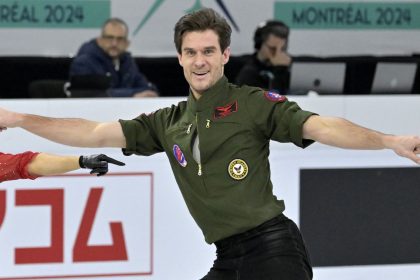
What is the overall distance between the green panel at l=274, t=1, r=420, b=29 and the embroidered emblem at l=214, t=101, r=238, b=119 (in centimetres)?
559

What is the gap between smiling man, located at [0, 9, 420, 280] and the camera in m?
3.77

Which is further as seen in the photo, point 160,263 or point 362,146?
point 160,263

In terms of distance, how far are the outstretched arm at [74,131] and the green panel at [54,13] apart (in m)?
4.79

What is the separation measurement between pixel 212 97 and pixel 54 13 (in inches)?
206

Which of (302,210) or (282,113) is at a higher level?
(282,113)

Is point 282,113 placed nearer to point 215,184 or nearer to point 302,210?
point 215,184

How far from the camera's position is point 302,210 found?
5.88 metres

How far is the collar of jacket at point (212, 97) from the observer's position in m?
3.87

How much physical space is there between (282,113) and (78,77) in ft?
11.0

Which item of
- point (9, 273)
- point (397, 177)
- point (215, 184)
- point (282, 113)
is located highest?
point (282, 113)

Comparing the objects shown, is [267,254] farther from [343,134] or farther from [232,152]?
[343,134]

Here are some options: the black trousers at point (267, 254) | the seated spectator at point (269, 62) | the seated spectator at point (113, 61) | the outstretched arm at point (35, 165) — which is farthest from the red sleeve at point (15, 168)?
the seated spectator at point (113, 61)

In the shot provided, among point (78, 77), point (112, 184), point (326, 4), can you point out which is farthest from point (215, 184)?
point (326, 4)

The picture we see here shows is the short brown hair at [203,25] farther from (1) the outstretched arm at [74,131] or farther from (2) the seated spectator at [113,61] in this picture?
(2) the seated spectator at [113,61]
